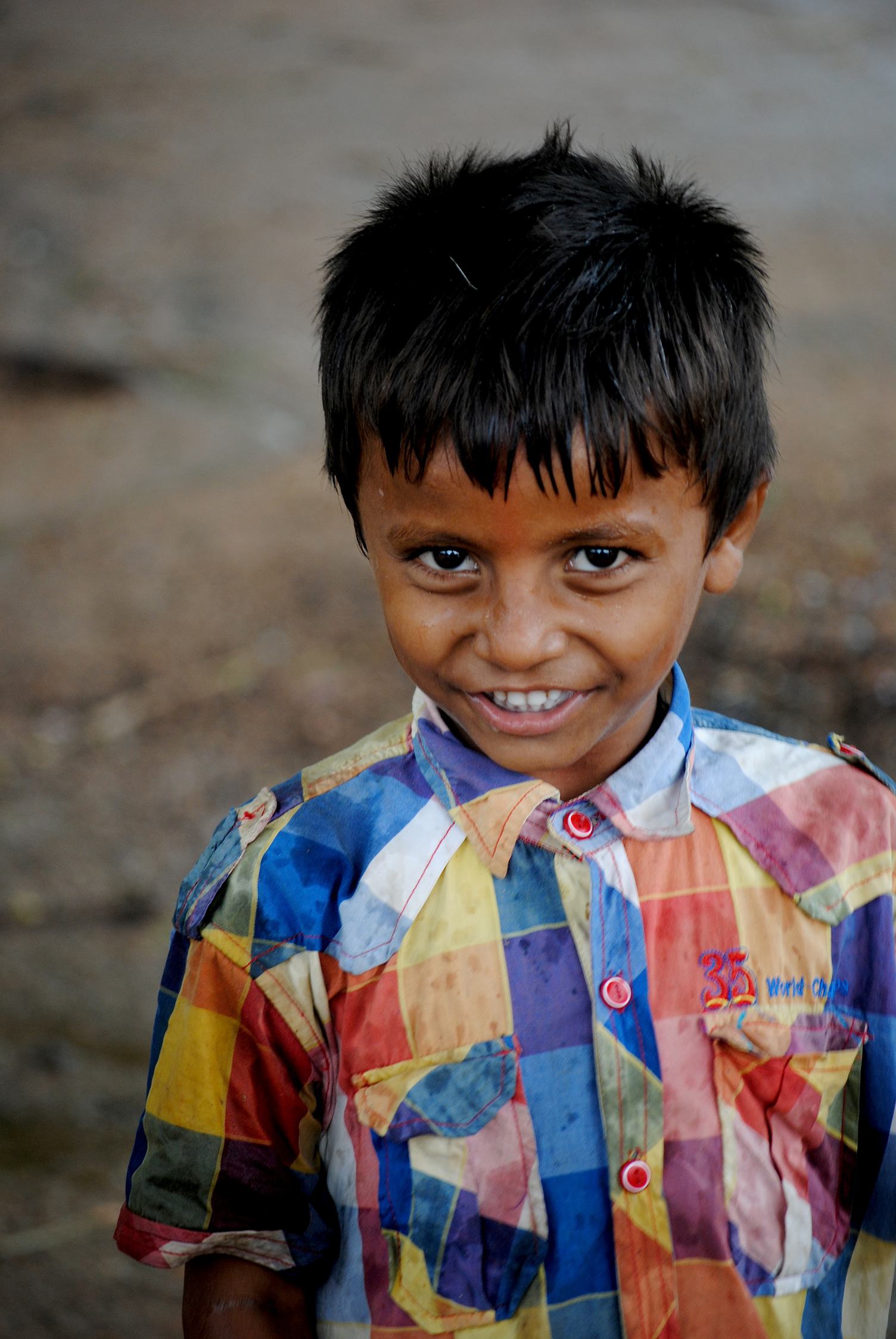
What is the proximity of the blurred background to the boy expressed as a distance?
1.07m

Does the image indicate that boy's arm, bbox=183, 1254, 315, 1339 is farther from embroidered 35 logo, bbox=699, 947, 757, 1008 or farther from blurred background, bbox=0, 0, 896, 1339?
blurred background, bbox=0, 0, 896, 1339

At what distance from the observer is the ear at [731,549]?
1.25m

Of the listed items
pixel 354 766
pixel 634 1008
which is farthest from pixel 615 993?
pixel 354 766

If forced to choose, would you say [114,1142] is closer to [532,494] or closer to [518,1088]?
[518,1088]

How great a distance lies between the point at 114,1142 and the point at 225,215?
486cm

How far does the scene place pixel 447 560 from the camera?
111 centimetres

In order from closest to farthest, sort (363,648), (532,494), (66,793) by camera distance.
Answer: (532,494) < (66,793) < (363,648)

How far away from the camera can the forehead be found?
1.04 m

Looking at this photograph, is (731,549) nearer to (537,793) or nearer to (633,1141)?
(537,793)

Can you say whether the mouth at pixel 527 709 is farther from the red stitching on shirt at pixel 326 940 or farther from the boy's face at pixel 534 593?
the red stitching on shirt at pixel 326 940

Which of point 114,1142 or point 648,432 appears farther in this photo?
point 114,1142

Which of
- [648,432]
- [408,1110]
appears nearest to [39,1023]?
[408,1110]

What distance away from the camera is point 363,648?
11.4ft

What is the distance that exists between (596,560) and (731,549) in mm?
243
